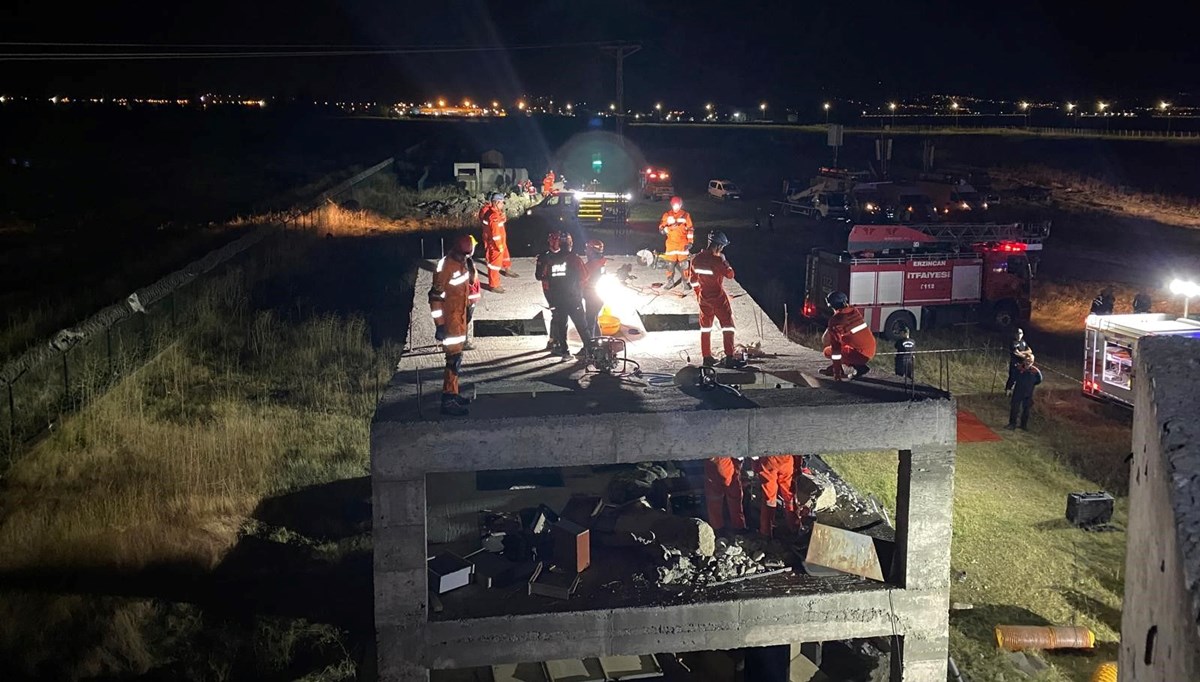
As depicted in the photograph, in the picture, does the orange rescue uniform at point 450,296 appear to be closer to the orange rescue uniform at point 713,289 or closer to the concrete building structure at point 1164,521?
the orange rescue uniform at point 713,289

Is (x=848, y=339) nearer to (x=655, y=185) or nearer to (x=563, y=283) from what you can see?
(x=563, y=283)

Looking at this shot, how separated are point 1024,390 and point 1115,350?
6.45 feet

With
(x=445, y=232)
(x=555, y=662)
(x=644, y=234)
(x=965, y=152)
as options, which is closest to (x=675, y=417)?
(x=555, y=662)

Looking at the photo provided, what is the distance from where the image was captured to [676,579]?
8961 millimetres

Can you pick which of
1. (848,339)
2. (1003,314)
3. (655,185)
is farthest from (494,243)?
(655,185)

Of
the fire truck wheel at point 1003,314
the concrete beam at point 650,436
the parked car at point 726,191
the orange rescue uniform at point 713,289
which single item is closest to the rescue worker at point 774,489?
the concrete beam at point 650,436

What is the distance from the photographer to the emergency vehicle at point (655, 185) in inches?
1951

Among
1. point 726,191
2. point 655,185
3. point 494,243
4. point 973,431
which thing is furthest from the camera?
point 726,191

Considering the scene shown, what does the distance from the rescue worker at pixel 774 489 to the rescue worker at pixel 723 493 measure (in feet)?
0.77

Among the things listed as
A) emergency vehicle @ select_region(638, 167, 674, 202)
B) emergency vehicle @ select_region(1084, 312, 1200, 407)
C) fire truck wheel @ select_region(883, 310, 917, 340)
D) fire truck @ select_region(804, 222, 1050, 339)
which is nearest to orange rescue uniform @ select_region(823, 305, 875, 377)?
emergency vehicle @ select_region(1084, 312, 1200, 407)

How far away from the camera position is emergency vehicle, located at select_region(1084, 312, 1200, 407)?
16.1m

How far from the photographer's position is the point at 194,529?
11688 millimetres

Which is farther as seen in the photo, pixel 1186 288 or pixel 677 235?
pixel 1186 288

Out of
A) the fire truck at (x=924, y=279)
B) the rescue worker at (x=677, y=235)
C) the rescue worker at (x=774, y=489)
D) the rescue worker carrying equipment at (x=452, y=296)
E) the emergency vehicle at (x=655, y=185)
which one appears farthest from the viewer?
the emergency vehicle at (x=655, y=185)
